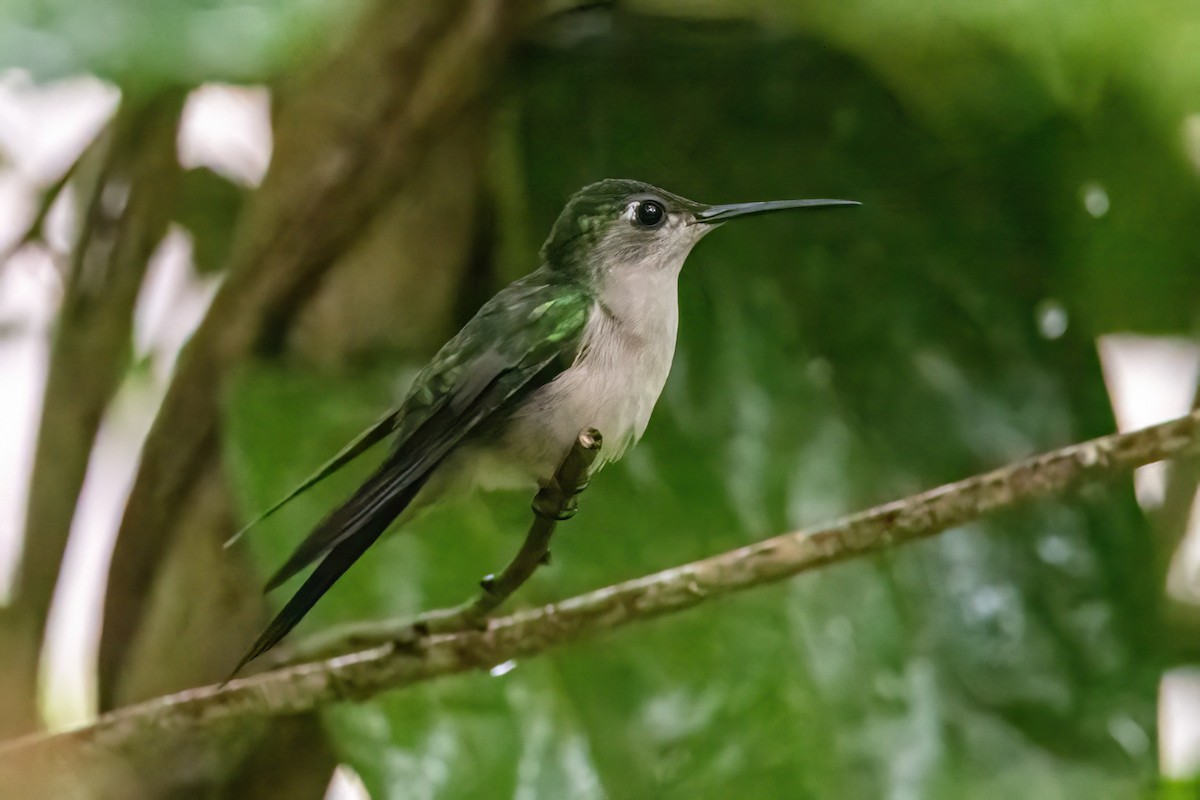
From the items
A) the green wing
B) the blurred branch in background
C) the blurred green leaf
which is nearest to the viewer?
the green wing

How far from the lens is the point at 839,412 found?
2.24 ft

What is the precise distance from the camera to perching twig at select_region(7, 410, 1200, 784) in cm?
54

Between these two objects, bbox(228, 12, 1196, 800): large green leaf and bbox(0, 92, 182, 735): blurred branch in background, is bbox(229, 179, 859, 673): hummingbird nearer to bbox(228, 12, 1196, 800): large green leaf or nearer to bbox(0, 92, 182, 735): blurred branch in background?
bbox(228, 12, 1196, 800): large green leaf

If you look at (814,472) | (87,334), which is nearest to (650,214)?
(814,472)

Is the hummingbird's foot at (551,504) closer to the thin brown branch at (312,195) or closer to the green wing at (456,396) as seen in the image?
the green wing at (456,396)

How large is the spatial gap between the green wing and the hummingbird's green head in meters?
0.02

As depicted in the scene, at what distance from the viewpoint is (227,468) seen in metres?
0.60

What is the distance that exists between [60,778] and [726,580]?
1.21 ft

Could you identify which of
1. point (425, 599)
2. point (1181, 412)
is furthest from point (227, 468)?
point (1181, 412)

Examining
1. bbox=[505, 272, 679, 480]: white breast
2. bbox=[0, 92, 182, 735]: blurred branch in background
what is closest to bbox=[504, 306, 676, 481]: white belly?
bbox=[505, 272, 679, 480]: white breast

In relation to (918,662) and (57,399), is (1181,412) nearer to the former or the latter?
(918,662)

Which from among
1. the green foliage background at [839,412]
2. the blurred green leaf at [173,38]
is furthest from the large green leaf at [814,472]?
the blurred green leaf at [173,38]

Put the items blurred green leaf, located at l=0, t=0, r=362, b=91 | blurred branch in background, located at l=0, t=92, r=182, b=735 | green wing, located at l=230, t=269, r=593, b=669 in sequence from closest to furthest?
green wing, located at l=230, t=269, r=593, b=669
blurred green leaf, located at l=0, t=0, r=362, b=91
blurred branch in background, located at l=0, t=92, r=182, b=735

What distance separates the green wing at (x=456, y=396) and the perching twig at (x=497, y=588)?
0.12 feet
